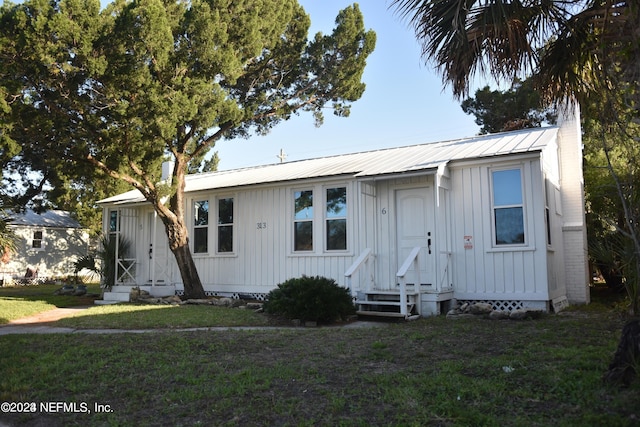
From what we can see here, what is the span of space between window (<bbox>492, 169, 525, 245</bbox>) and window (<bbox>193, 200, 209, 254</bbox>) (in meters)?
8.39

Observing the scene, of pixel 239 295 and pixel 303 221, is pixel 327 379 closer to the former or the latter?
pixel 303 221

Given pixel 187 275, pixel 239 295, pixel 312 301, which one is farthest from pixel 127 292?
pixel 312 301

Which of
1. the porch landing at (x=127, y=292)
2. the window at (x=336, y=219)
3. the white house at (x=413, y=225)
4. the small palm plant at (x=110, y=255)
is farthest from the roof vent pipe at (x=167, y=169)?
the window at (x=336, y=219)

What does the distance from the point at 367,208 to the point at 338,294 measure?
9.44 ft

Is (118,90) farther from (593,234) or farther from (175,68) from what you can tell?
(593,234)

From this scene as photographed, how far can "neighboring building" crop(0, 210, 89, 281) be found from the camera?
28016mm

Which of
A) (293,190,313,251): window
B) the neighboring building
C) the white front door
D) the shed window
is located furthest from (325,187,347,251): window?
the neighboring building

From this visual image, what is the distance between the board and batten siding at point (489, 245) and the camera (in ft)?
32.7

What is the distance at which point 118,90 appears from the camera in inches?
465

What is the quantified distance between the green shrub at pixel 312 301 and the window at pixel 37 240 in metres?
24.5

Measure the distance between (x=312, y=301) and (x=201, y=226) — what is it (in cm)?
675

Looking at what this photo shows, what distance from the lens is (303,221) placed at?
13.1m

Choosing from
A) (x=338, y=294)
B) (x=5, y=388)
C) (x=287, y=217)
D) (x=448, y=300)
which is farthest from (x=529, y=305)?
(x=5, y=388)

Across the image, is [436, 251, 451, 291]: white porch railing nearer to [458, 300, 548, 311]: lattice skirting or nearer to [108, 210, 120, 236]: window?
[458, 300, 548, 311]: lattice skirting
